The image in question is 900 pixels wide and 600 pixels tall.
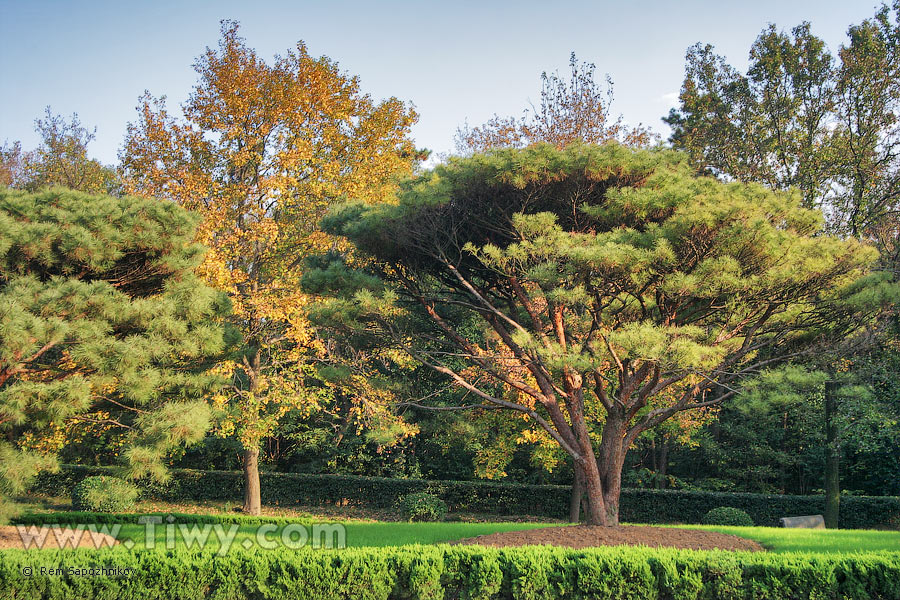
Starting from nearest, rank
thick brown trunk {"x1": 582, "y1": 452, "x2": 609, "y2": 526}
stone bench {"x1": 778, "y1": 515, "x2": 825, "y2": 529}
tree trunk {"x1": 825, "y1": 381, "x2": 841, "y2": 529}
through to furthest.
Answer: thick brown trunk {"x1": 582, "y1": 452, "x2": 609, "y2": 526} → stone bench {"x1": 778, "y1": 515, "x2": 825, "y2": 529} → tree trunk {"x1": 825, "y1": 381, "x2": 841, "y2": 529}

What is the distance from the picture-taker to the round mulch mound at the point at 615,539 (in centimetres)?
790

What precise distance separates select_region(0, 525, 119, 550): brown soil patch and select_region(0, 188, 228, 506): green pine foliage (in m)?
Result: 0.83

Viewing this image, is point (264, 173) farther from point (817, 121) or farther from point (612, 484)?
point (817, 121)

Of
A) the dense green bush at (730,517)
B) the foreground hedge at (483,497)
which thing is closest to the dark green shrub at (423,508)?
the foreground hedge at (483,497)

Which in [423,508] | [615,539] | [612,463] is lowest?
[423,508]

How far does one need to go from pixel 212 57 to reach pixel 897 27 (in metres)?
15.0

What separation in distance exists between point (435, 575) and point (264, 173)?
34.2ft

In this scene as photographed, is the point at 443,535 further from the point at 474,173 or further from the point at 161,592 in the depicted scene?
the point at 474,173

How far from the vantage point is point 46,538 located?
27.7ft

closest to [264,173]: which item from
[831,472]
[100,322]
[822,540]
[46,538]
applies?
[100,322]

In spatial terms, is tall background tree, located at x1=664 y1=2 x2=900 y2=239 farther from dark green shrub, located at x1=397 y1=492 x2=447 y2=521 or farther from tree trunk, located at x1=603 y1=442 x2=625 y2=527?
dark green shrub, located at x1=397 y1=492 x2=447 y2=521

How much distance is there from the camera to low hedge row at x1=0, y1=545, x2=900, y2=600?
6035 mm

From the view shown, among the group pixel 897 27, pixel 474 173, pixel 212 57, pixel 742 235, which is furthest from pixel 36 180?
pixel 897 27

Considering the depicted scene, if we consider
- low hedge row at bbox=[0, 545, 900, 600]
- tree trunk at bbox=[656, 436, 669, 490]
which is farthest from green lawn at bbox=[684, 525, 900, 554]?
tree trunk at bbox=[656, 436, 669, 490]
